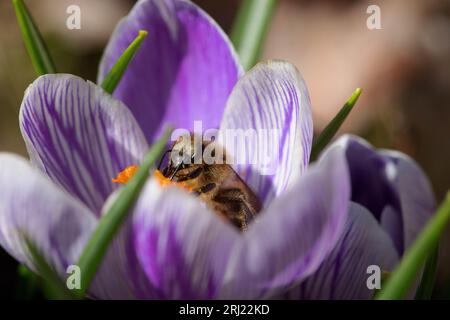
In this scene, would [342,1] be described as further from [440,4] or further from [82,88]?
[82,88]

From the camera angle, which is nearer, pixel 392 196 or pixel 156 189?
pixel 156 189

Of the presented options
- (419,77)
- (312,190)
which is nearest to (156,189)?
(312,190)

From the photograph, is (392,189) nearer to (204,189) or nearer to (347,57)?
(204,189)

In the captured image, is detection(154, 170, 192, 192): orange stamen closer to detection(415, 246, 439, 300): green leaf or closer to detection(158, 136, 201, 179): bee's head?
detection(158, 136, 201, 179): bee's head

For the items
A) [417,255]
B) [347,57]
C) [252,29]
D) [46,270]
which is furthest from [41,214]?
[347,57]

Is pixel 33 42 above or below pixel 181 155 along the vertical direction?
above

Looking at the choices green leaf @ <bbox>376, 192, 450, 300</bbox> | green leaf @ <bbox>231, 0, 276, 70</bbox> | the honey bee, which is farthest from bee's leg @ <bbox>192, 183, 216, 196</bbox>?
green leaf @ <bbox>231, 0, 276, 70</bbox>

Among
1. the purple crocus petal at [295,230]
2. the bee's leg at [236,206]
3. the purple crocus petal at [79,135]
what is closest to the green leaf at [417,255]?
the purple crocus petal at [295,230]

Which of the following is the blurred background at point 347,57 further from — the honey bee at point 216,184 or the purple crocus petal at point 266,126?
the honey bee at point 216,184
